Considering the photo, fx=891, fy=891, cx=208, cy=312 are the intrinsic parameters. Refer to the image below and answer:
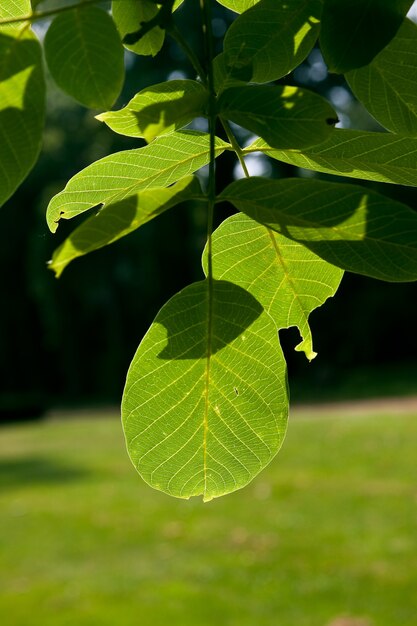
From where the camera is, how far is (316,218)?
44 cm

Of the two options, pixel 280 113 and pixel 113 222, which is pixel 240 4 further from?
pixel 113 222

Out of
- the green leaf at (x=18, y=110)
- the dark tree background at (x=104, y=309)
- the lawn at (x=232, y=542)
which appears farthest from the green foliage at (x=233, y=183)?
the dark tree background at (x=104, y=309)

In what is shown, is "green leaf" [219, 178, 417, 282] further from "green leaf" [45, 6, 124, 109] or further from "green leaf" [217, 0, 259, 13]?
"green leaf" [217, 0, 259, 13]

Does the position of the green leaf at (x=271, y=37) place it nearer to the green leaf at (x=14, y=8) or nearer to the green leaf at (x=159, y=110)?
the green leaf at (x=159, y=110)

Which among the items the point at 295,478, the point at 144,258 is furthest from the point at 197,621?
the point at 144,258

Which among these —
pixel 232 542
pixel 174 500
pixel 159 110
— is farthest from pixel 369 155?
pixel 174 500

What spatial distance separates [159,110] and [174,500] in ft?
26.0

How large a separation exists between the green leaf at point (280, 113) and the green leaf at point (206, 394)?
0.09 meters

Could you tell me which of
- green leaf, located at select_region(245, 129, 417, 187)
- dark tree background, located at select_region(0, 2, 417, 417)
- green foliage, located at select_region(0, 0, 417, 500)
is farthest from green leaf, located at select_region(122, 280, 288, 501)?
dark tree background, located at select_region(0, 2, 417, 417)

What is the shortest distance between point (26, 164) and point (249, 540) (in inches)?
250

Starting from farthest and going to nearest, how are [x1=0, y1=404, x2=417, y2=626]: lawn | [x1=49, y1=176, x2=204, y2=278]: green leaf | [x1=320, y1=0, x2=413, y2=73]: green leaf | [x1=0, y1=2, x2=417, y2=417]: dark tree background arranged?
[x1=0, y1=2, x2=417, y2=417]: dark tree background
[x1=0, y1=404, x2=417, y2=626]: lawn
[x1=320, y1=0, x2=413, y2=73]: green leaf
[x1=49, y1=176, x2=204, y2=278]: green leaf

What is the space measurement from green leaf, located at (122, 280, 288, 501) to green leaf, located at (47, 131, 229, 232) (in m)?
0.10

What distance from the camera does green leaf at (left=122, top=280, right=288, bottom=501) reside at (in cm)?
51

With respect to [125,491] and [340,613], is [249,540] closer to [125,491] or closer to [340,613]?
[340,613]
